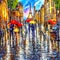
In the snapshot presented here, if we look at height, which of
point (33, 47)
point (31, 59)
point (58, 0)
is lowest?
point (31, 59)

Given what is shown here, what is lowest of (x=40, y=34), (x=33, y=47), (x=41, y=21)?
(x=33, y=47)

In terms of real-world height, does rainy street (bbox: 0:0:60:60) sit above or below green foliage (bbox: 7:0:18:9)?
below

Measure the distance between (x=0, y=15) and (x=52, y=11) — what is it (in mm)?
600

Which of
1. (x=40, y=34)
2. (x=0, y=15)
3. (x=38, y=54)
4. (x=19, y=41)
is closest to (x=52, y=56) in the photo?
(x=38, y=54)

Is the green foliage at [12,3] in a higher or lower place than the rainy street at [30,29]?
higher

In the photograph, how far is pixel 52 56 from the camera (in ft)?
6.41

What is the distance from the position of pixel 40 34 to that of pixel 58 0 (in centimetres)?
43

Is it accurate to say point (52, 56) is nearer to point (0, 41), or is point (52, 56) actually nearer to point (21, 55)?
point (21, 55)

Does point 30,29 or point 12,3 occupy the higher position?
point 12,3

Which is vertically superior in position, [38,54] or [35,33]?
[35,33]

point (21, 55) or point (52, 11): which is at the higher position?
point (52, 11)

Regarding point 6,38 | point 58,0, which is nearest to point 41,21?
point 58,0

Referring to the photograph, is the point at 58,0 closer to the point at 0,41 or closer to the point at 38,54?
the point at 38,54

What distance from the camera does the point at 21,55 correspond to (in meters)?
1.99
